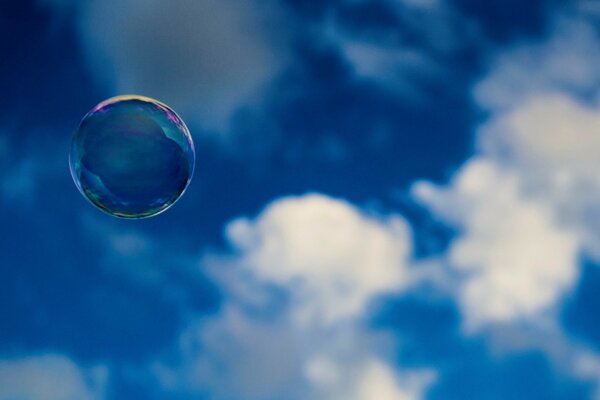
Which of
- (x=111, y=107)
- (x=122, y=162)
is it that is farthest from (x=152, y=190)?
(x=111, y=107)

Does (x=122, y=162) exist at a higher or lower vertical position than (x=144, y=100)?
lower

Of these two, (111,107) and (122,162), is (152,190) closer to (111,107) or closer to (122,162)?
(122,162)

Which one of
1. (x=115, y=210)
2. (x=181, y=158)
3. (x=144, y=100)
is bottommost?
(x=115, y=210)

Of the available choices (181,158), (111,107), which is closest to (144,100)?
(111,107)

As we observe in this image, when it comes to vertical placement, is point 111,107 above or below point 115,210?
above

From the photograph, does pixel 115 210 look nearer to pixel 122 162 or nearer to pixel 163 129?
pixel 122 162

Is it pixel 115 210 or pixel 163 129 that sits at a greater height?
pixel 163 129

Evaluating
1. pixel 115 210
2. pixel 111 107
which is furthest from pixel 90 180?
pixel 111 107
